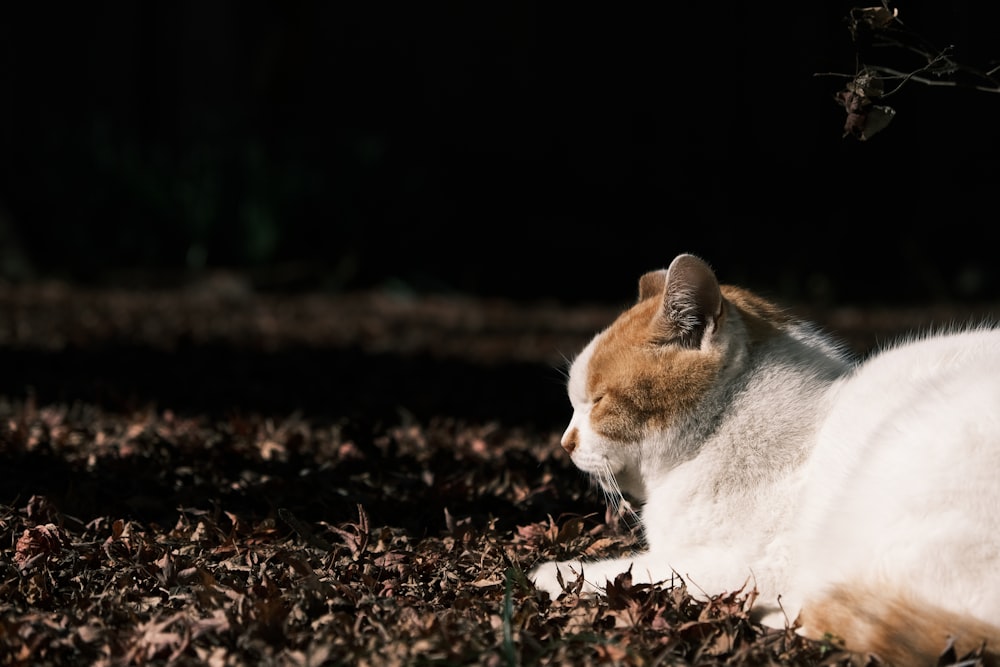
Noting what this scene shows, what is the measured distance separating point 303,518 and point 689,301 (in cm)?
149

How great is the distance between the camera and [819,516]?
2359mm

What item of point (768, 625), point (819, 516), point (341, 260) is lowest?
point (341, 260)

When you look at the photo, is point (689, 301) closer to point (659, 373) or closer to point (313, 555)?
point (659, 373)

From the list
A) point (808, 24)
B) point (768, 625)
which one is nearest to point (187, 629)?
point (768, 625)

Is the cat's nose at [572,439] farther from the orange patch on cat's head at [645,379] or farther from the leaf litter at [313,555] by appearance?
the leaf litter at [313,555]

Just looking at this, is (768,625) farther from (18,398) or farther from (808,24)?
(808,24)

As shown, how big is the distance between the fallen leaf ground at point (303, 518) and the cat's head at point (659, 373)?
37 cm

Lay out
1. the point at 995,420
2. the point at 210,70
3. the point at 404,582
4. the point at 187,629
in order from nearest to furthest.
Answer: the point at 995,420, the point at 187,629, the point at 404,582, the point at 210,70

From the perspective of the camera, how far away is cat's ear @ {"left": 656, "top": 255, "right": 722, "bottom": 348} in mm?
2494

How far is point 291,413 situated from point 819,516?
2937 mm

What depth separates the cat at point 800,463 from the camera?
2062mm

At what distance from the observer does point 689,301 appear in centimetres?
255

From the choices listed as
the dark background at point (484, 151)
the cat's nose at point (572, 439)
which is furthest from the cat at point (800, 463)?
the dark background at point (484, 151)

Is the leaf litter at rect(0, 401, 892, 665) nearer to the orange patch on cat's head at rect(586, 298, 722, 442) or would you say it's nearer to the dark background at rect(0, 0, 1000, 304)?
the orange patch on cat's head at rect(586, 298, 722, 442)
